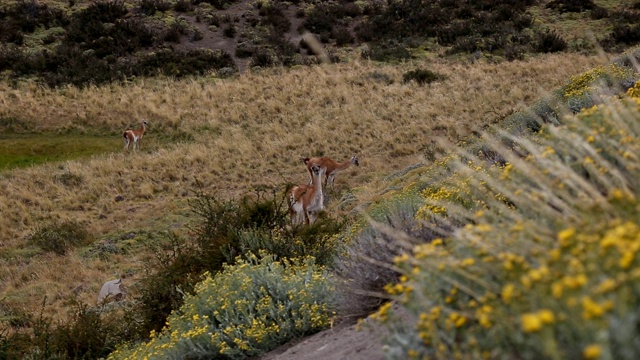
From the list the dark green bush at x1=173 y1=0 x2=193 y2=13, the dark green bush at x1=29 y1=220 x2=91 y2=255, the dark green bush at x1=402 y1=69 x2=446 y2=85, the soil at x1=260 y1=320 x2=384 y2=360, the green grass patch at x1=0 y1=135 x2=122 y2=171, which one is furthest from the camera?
the dark green bush at x1=173 y1=0 x2=193 y2=13

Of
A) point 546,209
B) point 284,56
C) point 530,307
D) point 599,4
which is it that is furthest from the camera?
point 599,4

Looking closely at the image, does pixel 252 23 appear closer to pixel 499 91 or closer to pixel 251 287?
pixel 499 91

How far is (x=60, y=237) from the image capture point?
13.5m

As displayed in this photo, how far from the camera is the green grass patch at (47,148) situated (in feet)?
64.1

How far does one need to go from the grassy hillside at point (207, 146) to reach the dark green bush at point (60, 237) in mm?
35

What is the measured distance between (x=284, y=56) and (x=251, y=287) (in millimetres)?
23961

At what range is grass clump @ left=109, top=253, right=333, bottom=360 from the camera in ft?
16.1

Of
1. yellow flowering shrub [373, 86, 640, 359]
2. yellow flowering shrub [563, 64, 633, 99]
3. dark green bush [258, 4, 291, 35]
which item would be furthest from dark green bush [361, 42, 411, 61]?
yellow flowering shrub [373, 86, 640, 359]

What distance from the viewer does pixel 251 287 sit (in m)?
5.30

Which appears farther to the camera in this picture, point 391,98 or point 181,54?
point 181,54

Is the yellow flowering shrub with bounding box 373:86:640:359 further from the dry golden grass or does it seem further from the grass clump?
the dry golden grass

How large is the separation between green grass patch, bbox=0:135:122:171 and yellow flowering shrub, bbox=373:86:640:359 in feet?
62.7

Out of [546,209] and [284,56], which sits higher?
[546,209]

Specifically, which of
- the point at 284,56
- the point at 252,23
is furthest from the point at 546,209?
the point at 252,23
